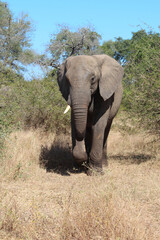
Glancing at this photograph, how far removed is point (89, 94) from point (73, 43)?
23996 mm

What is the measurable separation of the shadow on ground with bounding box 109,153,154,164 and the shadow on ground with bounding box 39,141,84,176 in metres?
1.43

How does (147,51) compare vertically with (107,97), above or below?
above

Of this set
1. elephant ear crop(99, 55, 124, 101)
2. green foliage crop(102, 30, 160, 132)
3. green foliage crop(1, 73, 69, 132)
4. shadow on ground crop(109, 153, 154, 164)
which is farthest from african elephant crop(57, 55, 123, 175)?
green foliage crop(1, 73, 69, 132)

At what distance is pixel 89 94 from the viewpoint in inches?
245

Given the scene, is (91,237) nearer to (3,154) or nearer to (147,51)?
(3,154)

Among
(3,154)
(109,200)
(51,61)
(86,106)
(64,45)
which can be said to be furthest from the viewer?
(64,45)

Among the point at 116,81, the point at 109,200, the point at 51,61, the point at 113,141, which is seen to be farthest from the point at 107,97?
the point at 51,61

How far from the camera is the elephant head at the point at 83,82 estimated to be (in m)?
6.11

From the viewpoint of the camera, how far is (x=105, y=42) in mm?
47281

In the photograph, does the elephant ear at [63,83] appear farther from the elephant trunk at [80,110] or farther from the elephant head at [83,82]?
the elephant trunk at [80,110]

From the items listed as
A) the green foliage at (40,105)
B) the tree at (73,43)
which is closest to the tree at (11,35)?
the tree at (73,43)

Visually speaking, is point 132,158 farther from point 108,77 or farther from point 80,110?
point 80,110

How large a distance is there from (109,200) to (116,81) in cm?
400

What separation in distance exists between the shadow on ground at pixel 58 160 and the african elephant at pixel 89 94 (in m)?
0.77
